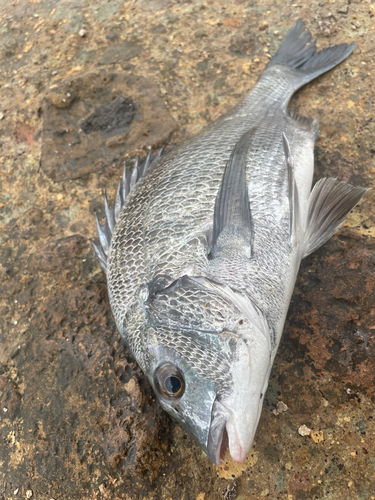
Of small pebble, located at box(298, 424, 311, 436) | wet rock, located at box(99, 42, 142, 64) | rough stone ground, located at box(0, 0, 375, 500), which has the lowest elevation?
small pebble, located at box(298, 424, 311, 436)

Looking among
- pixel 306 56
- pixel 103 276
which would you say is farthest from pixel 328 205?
pixel 306 56

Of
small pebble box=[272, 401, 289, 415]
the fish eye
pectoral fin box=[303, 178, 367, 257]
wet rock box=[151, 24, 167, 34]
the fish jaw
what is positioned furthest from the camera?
wet rock box=[151, 24, 167, 34]

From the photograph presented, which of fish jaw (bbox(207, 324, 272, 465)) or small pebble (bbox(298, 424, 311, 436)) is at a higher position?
fish jaw (bbox(207, 324, 272, 465))

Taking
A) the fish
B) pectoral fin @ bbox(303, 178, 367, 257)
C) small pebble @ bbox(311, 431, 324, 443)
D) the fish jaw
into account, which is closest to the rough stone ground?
small pebble @ bbox(311, 431, 324, 443)

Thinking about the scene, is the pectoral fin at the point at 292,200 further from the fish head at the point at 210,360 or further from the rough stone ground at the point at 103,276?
the fish head at the point at 210,360

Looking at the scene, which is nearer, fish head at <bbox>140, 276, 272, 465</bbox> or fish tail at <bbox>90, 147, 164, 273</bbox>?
fish head at <bbox>140, 276, 272, 465</bbox>

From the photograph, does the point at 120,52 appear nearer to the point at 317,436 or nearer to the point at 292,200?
the point at 292,200

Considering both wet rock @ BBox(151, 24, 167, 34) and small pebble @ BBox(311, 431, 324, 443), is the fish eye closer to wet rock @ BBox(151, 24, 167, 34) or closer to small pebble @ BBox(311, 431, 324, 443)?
small pebble @ BBox(311, 431, 324, 443)

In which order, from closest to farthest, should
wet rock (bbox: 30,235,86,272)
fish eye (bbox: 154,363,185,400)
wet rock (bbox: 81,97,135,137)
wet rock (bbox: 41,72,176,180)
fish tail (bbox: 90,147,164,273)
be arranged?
fish eye (bbox: 154,363,185,400)
fish tail (bbox: 90,147,164,273)
wet rock (bbox: 30,235,86,272)
wet rock (bbox: 41,72,176,180)
wet rock (bbox: 81,97,135,137)

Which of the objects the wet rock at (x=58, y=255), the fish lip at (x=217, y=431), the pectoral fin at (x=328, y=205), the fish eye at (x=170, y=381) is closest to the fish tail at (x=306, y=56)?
the pectoral fin at (x=328, y=205)
